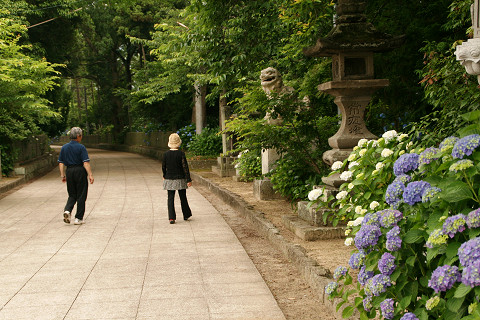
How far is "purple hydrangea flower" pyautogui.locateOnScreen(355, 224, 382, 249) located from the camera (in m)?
3.04

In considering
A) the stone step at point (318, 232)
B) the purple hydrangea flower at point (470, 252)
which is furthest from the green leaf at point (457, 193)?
the stone step at point (318, 232)

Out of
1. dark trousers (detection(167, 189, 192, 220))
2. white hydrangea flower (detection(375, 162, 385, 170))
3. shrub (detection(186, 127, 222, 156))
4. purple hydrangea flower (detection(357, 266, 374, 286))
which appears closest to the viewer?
purple hydrangea flower (detection(357, 266, 374, 286))

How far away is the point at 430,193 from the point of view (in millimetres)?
2711

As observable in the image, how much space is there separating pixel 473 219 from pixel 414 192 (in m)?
0.41

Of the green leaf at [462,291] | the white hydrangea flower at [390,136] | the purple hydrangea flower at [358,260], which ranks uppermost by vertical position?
the white hydrangea flower at [390,136]

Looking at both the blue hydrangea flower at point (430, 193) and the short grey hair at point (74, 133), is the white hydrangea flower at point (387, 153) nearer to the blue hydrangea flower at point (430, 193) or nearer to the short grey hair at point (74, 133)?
the blue hydrangea flower at point (430, 193)

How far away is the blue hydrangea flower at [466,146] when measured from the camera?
8.50 feet

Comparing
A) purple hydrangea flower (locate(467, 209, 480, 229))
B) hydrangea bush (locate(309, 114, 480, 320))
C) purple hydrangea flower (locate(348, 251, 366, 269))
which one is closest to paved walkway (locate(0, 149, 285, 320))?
purple hydrangea flower (locate(348, 251, 366, 269))

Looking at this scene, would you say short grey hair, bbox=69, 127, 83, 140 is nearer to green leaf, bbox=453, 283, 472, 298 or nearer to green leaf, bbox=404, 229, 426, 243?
green leaf, bbox=404, 229, 426, 243

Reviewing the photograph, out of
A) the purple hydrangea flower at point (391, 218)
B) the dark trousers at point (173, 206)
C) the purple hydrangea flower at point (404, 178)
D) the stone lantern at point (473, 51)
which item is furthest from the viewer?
the dark trousers at point (173, 206)

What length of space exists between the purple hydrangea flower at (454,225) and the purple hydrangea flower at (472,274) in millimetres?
234

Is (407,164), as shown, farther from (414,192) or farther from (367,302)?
(367,302)

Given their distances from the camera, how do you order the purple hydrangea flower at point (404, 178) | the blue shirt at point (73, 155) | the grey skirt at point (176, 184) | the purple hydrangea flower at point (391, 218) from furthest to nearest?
1. the blue shirt at point (73, 155)
2. the grey skirt at point (176, 184)
3. the purple hydrangea flower at point (404, 178)
4. the purple hydrangea flower at point (391, 218)

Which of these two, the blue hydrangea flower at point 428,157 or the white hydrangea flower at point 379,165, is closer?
the blue hydrangea flower at point 428,157
